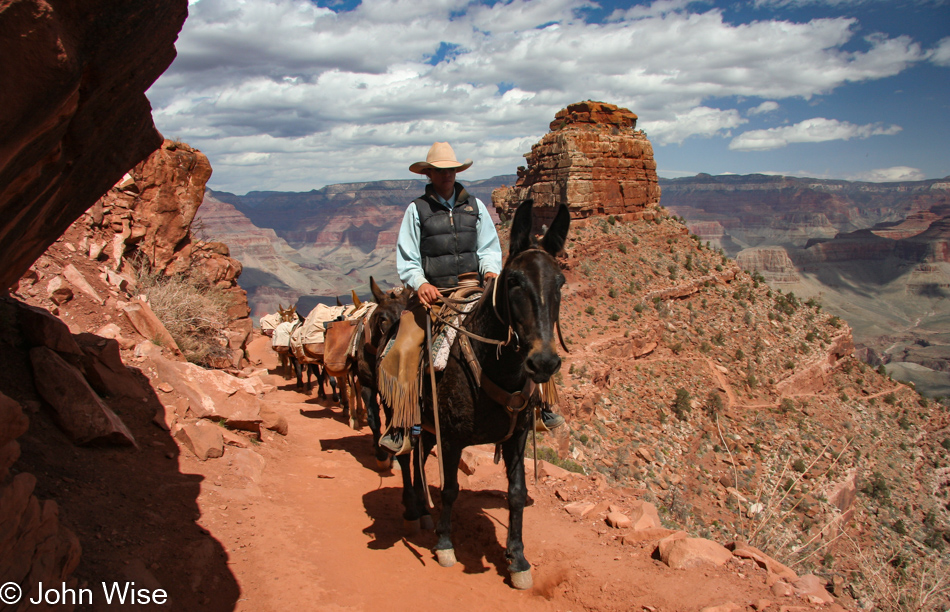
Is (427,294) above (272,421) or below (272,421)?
above

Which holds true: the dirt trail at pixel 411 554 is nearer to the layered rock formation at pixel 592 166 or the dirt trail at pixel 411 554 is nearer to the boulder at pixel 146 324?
the boulder at pixel 146 324

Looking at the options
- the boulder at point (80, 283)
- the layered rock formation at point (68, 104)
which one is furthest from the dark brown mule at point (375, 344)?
the boulder at point (80, 283)

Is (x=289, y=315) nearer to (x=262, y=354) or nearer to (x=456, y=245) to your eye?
(x=262, y=354)

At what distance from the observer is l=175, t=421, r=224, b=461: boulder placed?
20.4 feet

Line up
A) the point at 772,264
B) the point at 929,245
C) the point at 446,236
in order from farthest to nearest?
the point at 929,245 → the point at 772,264 → the point at 446,236

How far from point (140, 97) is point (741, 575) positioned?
6491 mm

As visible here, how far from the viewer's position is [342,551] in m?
5.20

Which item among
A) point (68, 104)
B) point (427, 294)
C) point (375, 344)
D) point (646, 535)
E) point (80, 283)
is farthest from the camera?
point (80, 283)

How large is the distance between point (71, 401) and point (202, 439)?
5.48 feet

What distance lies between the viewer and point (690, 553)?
487cm

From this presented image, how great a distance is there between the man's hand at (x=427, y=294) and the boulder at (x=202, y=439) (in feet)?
12.0

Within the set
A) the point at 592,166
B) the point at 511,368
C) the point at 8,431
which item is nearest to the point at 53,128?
the point at 8,431

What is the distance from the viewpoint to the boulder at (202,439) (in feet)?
20.4

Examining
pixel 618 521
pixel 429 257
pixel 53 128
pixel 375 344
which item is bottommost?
pixel 618 521
